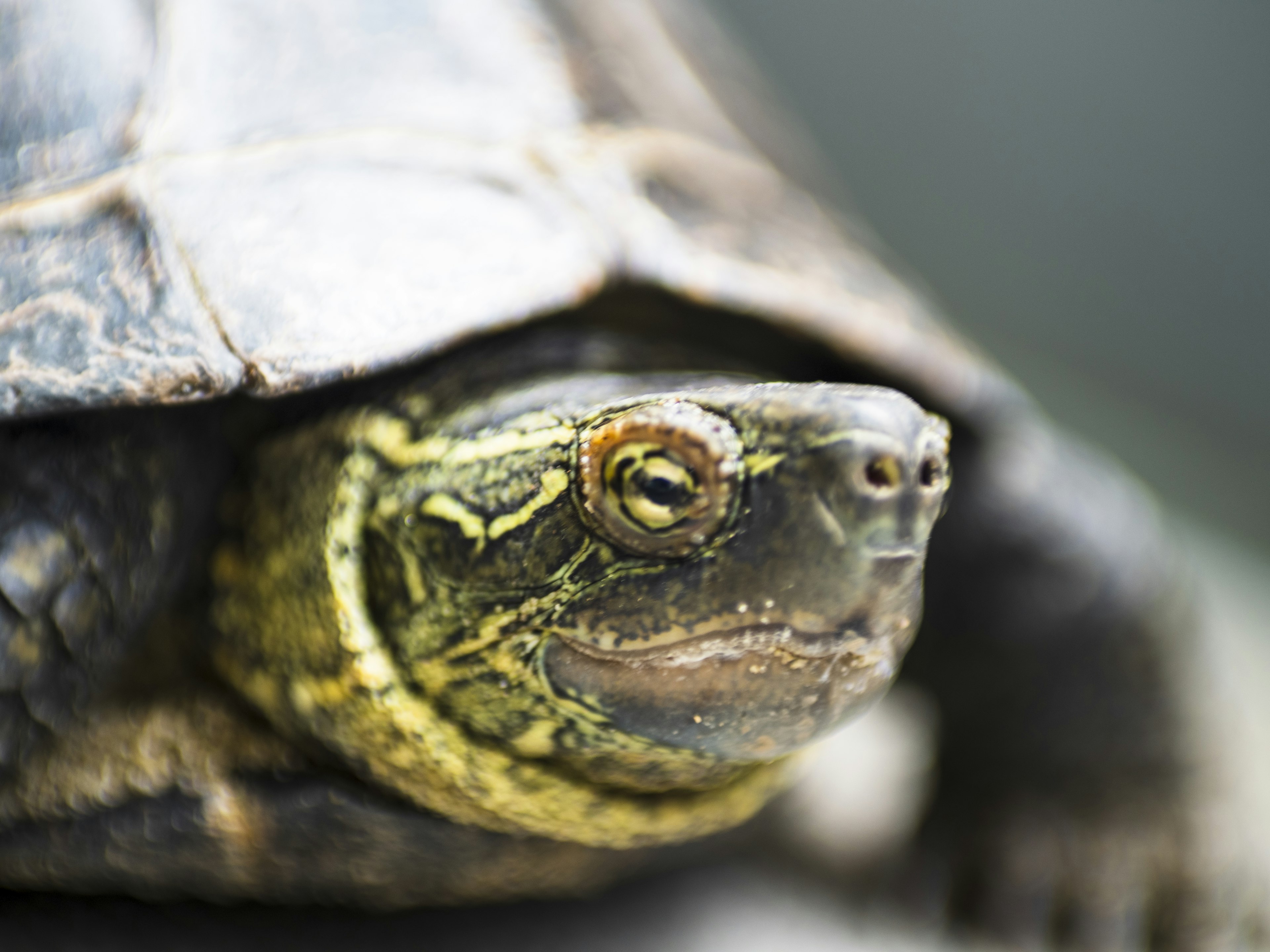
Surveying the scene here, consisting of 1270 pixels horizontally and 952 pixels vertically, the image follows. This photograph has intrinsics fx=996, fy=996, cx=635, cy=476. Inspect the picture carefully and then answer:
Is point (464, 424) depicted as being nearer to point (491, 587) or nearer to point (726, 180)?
point (491, 587)

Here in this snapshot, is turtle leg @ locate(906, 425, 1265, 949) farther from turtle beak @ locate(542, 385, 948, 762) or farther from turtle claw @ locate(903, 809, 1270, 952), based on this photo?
turtle beak @ locate(542, 385, 948, 762)

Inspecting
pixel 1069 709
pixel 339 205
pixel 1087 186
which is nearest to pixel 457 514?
pixel 339 205

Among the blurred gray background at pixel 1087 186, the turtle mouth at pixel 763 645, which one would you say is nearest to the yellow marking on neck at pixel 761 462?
the turtle mouth at pixel 763 645

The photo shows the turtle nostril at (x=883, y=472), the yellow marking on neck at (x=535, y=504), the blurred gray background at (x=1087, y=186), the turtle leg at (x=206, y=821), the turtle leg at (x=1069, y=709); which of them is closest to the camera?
the turtle nostril at (x=883, y=472)

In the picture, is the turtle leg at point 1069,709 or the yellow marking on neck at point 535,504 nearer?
the yellow marking on neck at point 535,504

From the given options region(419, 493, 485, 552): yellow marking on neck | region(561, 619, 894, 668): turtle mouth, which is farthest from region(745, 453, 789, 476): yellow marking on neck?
region(419, 493, 485, 552): yellow marking on neck

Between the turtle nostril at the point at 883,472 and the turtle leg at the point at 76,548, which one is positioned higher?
the turtle nostril at the point at 883,472

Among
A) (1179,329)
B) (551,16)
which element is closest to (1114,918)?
(551,16)

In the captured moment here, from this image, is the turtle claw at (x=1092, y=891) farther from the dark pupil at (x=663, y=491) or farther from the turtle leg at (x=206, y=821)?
the dark pupil at (x=663, y=491)

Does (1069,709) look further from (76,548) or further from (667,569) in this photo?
(76,548)
